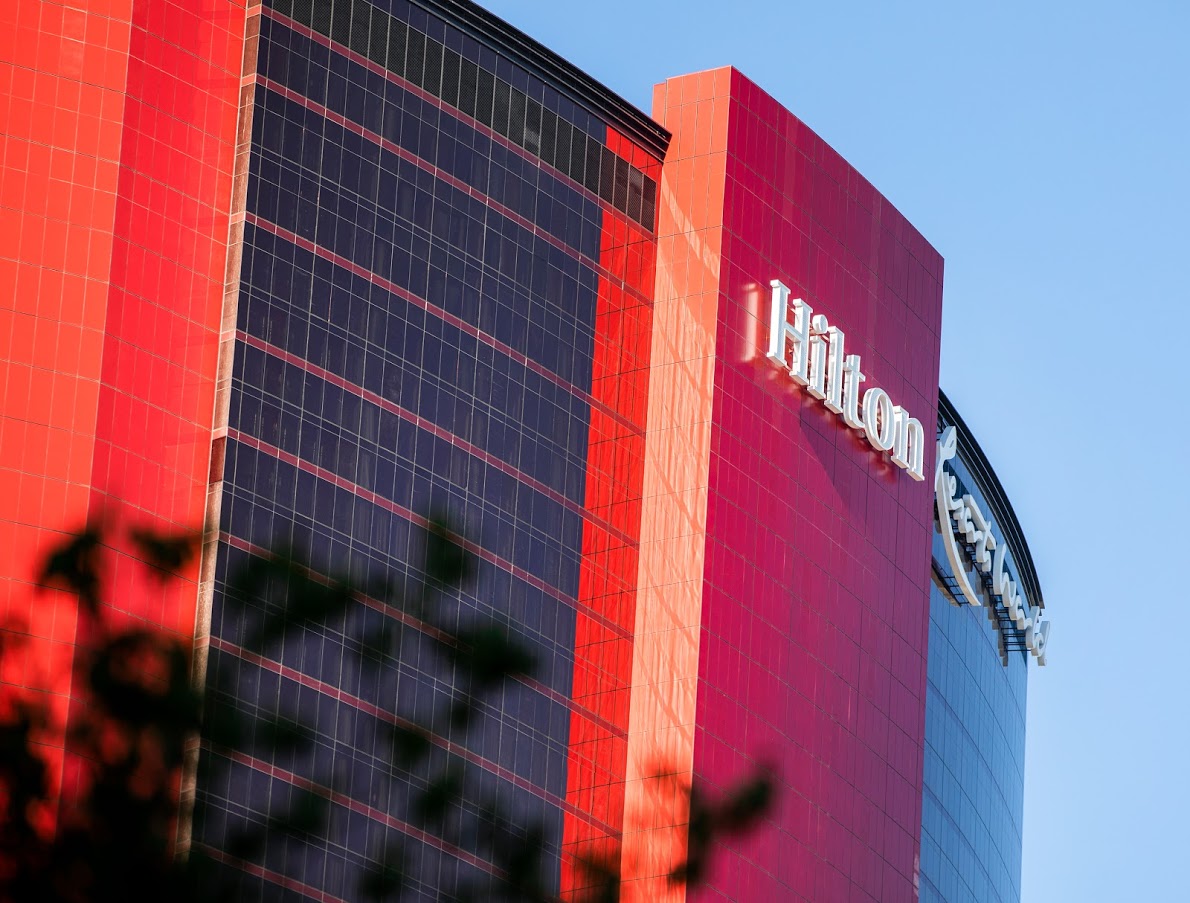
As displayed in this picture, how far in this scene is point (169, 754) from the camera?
23047mm

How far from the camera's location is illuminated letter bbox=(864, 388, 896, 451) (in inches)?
3366

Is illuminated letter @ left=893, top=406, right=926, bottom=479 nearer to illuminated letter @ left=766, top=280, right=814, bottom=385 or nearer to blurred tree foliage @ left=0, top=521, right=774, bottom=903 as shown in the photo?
illuminated letter @ left=766, top=280, right=814, bottom=385

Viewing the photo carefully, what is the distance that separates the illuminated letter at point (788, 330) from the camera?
80562mm

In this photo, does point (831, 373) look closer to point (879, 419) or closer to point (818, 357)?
point (818, 357)

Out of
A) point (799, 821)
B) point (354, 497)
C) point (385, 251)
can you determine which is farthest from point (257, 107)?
point (799, 821)

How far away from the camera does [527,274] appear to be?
7550cm

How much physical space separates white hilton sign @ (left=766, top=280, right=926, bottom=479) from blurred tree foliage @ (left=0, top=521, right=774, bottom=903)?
57.1 m

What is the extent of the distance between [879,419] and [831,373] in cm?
480

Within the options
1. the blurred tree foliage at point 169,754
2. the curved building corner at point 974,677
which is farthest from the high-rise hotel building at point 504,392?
the blurred tree foliage at point 169,754

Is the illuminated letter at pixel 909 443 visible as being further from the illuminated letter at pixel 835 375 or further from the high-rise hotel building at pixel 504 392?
the illuminated letter at pixel 835 375

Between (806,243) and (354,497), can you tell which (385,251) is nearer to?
(354,497)

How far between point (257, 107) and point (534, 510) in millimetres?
14205

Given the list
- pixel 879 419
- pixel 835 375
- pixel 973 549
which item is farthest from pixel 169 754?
pixel 973 549

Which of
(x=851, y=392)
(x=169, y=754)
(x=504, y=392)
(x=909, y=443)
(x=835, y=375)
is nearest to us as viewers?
(x=169, y=754)
